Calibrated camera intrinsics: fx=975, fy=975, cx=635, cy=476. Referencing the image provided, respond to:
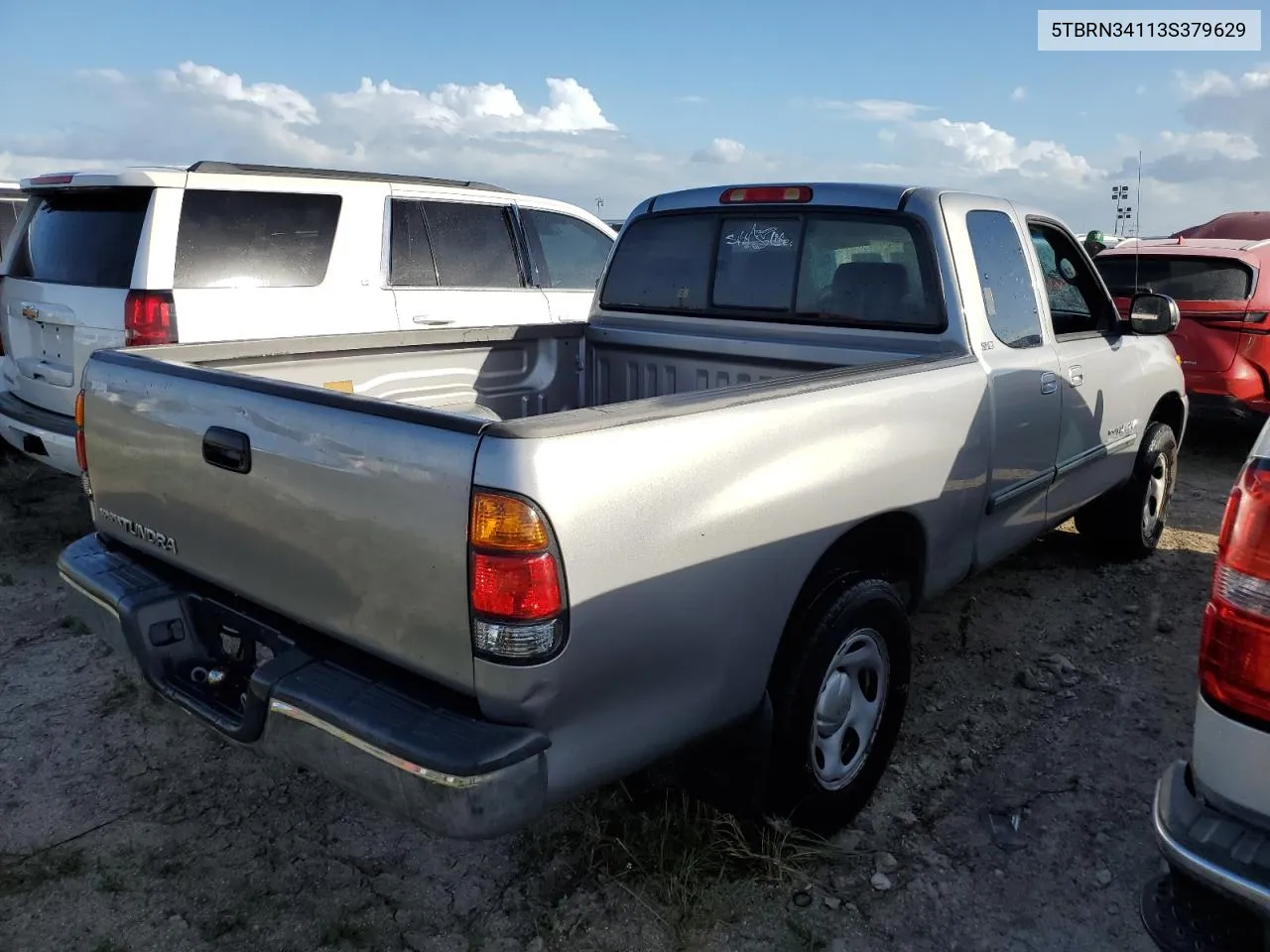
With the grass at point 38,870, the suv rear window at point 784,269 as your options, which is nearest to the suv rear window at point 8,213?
the suv rear window at point 784,269

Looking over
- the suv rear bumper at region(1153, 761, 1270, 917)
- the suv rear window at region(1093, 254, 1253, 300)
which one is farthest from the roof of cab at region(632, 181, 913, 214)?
the suv rear window at region(1093, 254, 1253, 300)

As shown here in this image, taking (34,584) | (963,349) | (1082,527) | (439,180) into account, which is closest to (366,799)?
(963,349)

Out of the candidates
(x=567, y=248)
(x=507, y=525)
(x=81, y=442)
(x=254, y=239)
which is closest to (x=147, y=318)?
(x=254, y=239)

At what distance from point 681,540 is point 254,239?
4.21 metres

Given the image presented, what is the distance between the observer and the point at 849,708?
115 inches

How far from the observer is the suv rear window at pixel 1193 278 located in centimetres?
712

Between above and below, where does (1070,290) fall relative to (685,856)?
above

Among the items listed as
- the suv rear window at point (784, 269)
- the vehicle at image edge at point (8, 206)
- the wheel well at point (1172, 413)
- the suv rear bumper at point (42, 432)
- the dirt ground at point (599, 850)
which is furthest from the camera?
the vehicle at image edge at point (8, 206)

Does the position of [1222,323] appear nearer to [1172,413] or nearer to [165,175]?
[1172,413]

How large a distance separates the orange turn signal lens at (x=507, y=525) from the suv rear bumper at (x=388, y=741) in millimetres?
396

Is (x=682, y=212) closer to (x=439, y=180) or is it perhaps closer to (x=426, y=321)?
(x=426, y=321)

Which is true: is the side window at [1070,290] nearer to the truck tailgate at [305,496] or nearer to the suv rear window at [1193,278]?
the suv rear window at [1193,278]

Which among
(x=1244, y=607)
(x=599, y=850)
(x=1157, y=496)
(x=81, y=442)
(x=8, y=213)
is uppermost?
(x=8, y=213)

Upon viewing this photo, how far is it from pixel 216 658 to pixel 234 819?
62 cm
